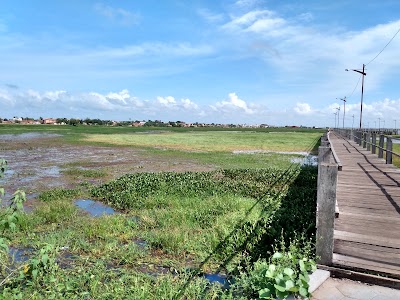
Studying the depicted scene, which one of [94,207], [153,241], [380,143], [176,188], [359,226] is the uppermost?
[380,143]

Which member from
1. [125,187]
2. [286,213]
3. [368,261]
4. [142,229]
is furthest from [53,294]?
[125,187]

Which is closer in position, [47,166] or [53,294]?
[53,294]

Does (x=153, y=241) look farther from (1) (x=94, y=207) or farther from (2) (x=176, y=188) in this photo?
(2) (x=176, y=188)

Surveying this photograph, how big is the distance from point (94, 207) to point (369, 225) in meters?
9.76

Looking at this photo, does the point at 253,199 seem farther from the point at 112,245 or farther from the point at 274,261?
the point at 274,261

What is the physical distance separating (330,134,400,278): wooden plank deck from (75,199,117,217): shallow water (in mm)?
7908

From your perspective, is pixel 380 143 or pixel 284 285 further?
pixel 380 143

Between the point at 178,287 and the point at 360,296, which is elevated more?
the point at 360,296

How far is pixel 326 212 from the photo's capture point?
4.86m

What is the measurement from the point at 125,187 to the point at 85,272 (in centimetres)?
863

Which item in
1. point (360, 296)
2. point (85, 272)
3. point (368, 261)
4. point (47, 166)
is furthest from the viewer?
point (47, 166)

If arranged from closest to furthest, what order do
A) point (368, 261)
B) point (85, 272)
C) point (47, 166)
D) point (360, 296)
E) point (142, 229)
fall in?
point (360, 296)
point (368, 261)
point (85, 272)
point (142, 229)
point (47, 166)

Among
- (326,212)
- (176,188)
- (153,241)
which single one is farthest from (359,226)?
(176,188)

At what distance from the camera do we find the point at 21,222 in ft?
31.9
